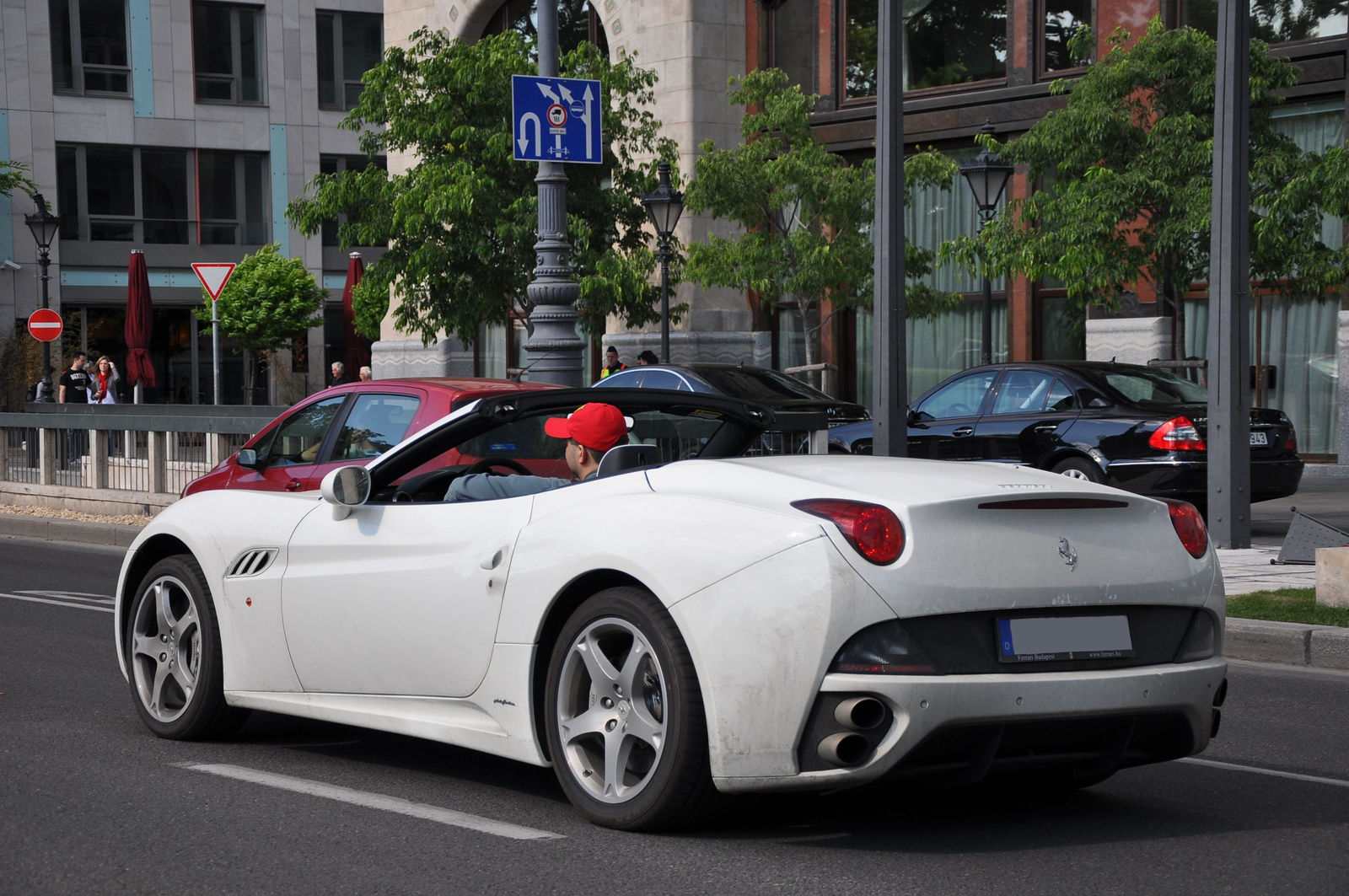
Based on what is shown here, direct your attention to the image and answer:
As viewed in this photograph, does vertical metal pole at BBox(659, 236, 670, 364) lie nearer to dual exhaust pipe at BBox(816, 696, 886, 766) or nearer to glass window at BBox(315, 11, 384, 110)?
dual exhaust pipe at BBox(816, 696, 886, 766)

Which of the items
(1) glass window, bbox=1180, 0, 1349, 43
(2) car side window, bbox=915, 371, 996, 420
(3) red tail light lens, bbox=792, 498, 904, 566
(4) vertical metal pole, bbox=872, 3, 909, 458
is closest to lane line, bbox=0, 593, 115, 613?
(4) vertical metal pole, bbox=872, 3, 909, 458

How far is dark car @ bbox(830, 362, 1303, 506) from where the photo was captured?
14789 mm

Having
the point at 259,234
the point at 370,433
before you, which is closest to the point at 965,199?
the point at 370,433

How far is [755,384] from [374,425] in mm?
8732

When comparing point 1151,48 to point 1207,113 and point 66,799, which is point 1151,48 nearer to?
point 1207,113

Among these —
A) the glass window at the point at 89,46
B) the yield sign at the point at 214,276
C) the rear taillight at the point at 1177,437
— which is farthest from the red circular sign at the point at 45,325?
the glass window at the point at 89,46

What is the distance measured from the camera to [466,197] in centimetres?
2461

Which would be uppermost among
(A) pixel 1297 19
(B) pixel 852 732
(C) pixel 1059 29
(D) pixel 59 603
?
(C) pixel 1059 29

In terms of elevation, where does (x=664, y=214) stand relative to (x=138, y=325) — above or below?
above

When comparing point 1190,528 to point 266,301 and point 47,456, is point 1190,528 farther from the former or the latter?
point 266,301

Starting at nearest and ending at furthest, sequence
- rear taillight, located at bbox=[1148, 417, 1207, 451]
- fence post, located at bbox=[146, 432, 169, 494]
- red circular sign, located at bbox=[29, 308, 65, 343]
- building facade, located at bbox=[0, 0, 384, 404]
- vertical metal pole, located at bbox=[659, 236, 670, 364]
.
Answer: rear taillight, located at bbox=[1148, 417, 1207, 451], fence post, located at bbox=[146, 432, 169, 494], vertical metal pole, located at bbox=[659, 236, 670, 364], red circular sign, located at bbox=[29, 308, 65, 343], building facade, located at bbox=[0, 0, 384, 404]

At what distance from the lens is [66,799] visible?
5.62m

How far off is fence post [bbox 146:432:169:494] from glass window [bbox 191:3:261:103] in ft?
121

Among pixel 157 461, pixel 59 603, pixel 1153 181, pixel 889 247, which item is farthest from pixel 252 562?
pixel 1153 181
